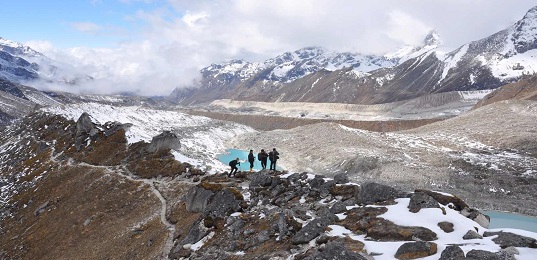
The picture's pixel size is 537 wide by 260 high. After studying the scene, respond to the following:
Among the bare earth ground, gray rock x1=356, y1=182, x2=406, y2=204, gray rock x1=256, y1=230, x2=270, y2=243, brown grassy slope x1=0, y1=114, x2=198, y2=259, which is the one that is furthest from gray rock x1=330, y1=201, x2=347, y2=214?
the bare earth ground

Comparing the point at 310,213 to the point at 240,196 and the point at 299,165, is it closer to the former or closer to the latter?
the point at 240,196

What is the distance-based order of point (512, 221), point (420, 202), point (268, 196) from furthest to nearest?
point (512, 221) < point (268, 196) < point (420, 202)

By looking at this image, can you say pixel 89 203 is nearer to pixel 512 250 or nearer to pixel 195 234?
pixel 195 234

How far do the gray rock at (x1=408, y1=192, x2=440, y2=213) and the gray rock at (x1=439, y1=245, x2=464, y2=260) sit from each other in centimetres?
533

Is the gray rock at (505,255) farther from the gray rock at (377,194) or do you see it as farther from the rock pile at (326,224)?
the gray rock at (377,194)

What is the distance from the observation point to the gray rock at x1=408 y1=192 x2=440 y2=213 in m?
18.0

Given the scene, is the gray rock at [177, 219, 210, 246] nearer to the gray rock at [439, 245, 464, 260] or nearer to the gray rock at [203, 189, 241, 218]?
the gray rock at [203, 189, 241, 218]

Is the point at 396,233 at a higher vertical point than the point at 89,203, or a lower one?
higher

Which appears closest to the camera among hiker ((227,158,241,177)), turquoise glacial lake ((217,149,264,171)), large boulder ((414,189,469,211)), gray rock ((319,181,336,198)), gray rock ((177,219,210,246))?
large boulder ((414,189,469,211))

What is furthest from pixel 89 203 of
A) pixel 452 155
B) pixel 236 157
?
pixel 452 155

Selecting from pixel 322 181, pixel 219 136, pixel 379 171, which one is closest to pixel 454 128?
pixel 379 171

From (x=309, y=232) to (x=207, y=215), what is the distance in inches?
364

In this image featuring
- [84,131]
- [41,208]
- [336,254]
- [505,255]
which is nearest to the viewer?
[505,255]

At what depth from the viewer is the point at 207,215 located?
970 inches
